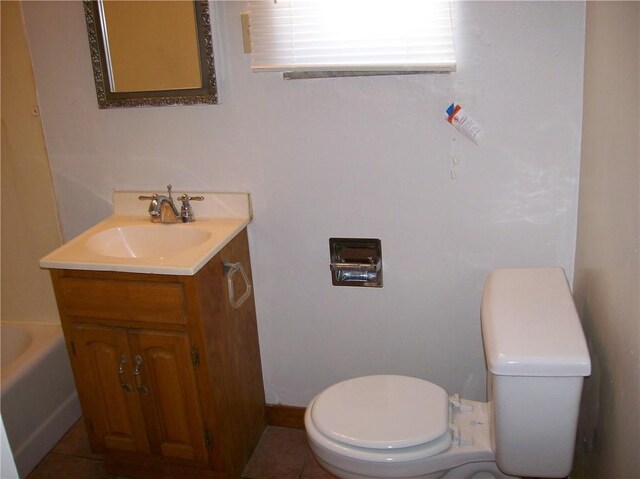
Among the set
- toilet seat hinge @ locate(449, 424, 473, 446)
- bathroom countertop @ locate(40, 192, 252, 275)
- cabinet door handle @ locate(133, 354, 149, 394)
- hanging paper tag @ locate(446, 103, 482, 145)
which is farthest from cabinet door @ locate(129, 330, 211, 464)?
hanging paper tag @ locate(446, 103, 482, 145)

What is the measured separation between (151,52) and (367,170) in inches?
32.0

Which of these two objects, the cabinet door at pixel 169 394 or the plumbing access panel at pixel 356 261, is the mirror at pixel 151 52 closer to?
the plumbing access panel at pixel 356 261

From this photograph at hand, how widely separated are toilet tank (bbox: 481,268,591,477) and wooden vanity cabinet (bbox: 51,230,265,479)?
32.5 inches

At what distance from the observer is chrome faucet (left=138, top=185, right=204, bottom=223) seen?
2.01 metres

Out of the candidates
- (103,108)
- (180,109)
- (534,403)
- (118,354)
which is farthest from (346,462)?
(103,108)

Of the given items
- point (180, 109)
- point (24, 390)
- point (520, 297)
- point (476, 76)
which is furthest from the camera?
point (24, 390)

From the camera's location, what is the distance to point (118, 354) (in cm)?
182

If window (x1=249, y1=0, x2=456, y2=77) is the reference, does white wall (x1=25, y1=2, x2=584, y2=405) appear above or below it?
below

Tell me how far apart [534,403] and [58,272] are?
1384 mm

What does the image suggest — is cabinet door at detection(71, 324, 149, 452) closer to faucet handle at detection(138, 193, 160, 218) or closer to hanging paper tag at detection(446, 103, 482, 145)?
faucet handle at detection(138, 193, 160, 218)

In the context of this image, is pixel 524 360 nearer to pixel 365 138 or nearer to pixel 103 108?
pixel 365 138

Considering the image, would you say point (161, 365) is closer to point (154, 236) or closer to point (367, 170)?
point (154, 236)

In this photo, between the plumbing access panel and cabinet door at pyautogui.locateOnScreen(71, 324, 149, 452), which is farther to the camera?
the plumbing access panel

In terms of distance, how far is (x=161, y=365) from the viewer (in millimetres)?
1792
